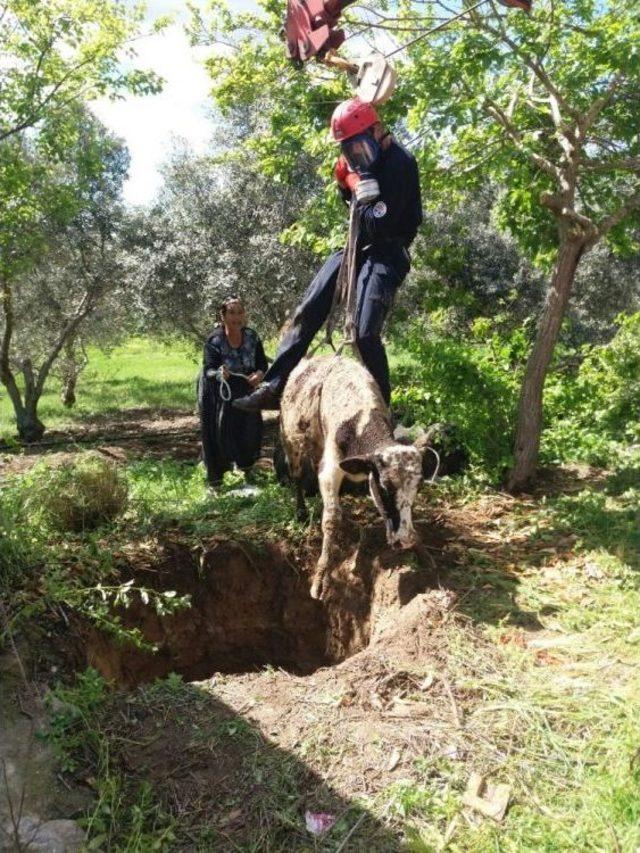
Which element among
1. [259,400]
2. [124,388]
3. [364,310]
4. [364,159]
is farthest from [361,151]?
[124,388]

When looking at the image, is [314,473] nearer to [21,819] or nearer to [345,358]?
[345,358]

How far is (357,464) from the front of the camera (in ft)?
13.9

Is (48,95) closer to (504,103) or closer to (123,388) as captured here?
(504,103)

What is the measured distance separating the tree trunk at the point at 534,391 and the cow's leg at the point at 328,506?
2.78 metres

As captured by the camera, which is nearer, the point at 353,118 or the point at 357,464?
the point at 357,464

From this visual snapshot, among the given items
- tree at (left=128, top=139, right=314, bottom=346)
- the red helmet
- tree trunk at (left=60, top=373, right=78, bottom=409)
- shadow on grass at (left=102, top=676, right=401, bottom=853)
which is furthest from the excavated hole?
tree trunk at (left=60, top=373, right=78, bottom=409)

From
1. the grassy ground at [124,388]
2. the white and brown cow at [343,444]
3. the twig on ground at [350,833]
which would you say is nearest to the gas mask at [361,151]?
the white and brown cow at [343,444]

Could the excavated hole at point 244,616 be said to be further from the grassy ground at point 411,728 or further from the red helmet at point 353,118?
the red helmet at point 353,118

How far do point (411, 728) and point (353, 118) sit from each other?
3689 millimetres

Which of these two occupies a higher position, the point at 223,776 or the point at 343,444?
the point at 343,444

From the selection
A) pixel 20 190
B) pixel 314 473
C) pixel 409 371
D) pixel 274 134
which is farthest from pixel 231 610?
pixel 20 190

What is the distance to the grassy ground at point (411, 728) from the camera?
9.94ft

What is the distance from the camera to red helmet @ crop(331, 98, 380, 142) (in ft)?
14.6

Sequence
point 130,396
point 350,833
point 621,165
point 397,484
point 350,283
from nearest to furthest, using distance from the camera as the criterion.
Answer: point 350,833 < point 397,484 < point 350,283 < point 621,165 < point 130,396
